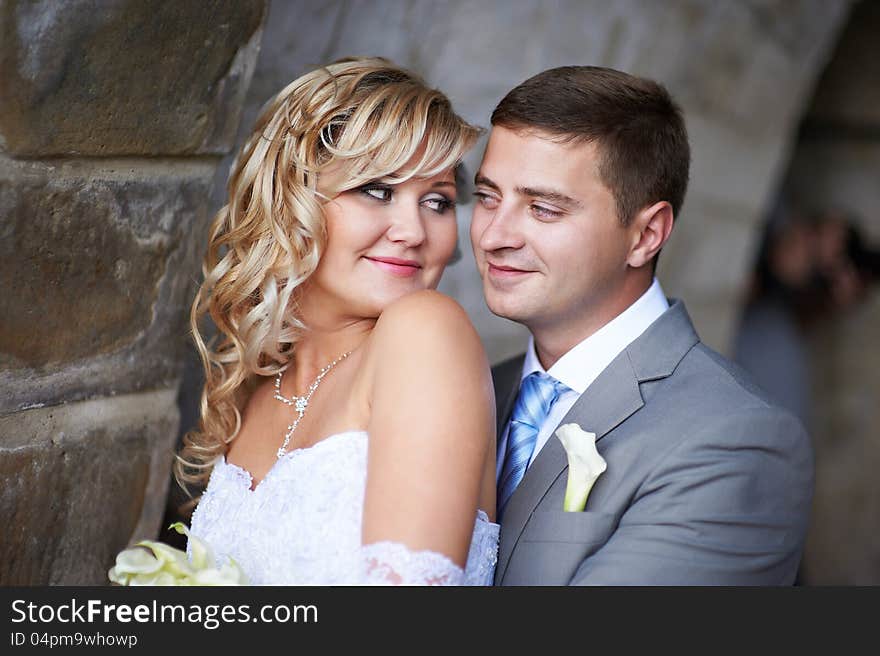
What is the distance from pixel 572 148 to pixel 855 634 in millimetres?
1029

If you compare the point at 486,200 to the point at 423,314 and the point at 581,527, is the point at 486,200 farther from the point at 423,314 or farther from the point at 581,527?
the point at 581,527

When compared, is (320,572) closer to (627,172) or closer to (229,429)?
(229,429)

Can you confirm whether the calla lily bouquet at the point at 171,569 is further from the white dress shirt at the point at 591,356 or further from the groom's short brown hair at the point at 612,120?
the groom's short brown hair at the point at 612,120

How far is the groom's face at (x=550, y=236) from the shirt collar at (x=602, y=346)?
0.04 meters

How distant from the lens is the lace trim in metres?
1.56

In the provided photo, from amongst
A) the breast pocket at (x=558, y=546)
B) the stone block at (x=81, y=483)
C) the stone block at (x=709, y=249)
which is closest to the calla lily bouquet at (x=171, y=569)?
the stone block at (x=81, y=483)

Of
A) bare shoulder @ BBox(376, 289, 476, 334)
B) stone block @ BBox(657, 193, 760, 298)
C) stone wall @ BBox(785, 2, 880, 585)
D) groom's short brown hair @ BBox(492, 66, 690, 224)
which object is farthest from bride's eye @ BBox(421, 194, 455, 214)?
stone wall @ BBox(785, 2, 880, 585)

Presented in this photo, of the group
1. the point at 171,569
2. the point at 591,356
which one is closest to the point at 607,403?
the point at 591,356

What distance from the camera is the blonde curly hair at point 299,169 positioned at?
6.44 feet

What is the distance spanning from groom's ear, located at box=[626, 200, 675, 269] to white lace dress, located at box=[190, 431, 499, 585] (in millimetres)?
682

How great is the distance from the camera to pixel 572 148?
2135mm

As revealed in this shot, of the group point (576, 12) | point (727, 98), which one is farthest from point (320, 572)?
point (727, 98)

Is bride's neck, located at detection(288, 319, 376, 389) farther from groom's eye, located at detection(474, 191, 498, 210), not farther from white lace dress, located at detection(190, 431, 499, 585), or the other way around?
groom's eye, located at detection(474, 191, 498, 210)

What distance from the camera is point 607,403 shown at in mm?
1997
